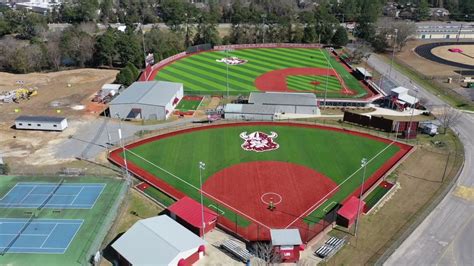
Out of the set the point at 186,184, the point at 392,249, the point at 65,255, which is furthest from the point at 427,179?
the point at 65,255

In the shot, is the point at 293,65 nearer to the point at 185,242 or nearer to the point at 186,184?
the point at 186,184

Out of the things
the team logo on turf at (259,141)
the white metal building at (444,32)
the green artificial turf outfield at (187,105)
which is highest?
the white metal building at (444,32)

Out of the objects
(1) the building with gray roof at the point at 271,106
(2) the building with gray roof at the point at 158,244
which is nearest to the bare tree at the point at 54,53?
(1) the building with gray roof at the point at 271,106

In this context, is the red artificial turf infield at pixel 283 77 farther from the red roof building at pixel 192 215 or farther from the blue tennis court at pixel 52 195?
the blue tennis court at pixel 52 195

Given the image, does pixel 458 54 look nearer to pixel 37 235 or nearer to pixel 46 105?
pixel 46 105

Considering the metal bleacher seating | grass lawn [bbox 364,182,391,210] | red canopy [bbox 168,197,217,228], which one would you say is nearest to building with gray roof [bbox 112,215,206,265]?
red canopy [bbox 168,197,217,228]

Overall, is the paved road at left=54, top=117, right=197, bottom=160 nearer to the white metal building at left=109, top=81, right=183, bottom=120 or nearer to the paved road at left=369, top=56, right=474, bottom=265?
the white metal building at left=109, top=81, right=183, bottom=120
